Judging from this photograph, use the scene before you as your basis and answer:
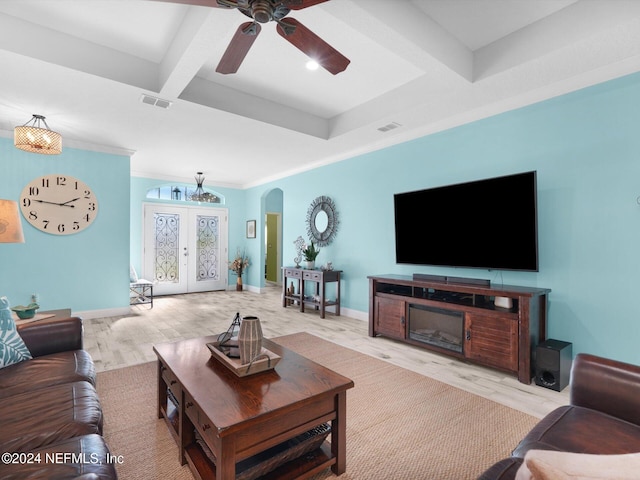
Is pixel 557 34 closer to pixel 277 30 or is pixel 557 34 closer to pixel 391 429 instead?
pixel 277 30

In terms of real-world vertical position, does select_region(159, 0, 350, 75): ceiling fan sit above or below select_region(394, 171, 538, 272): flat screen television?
above

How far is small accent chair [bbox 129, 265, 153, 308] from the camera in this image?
18.3 ft

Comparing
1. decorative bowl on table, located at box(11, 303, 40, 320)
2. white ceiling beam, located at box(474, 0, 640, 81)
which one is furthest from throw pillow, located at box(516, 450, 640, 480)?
decorative bowl on table, located at box(11, 303, 40, 320)

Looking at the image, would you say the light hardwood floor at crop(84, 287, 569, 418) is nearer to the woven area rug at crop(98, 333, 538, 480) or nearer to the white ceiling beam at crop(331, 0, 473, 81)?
the woven area rug at crop(98, 333, 538, 480)

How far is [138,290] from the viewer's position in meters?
6.57

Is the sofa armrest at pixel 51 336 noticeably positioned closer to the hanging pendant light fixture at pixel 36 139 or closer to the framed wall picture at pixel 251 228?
the hanging pendant light fixture at pixel 36 139

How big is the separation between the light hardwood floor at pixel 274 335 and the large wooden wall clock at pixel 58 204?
1436 millimetres

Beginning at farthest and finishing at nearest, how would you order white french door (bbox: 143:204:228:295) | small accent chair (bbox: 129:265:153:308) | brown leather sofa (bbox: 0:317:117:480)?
white french door (bbox: 143:204:228:295) < small accent chair (bbox: 129:265:153:308) < brown leather sofa (bbox: 0:317:117:480)

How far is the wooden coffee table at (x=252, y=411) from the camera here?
1.29 m

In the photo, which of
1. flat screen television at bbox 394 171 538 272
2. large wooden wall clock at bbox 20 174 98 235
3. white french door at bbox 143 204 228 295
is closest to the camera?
flat screen television at bbox 394 171 538 272

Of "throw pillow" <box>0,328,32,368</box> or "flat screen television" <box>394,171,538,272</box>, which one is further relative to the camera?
"flat screen television" <box>394,171,538,272</box>

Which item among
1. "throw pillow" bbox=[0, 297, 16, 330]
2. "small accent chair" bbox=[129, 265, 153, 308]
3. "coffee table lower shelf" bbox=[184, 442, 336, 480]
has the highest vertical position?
"throw pillow" bbox=[0, 297, 16, 330]

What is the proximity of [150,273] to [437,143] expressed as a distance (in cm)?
607

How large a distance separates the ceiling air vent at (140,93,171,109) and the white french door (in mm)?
4029
